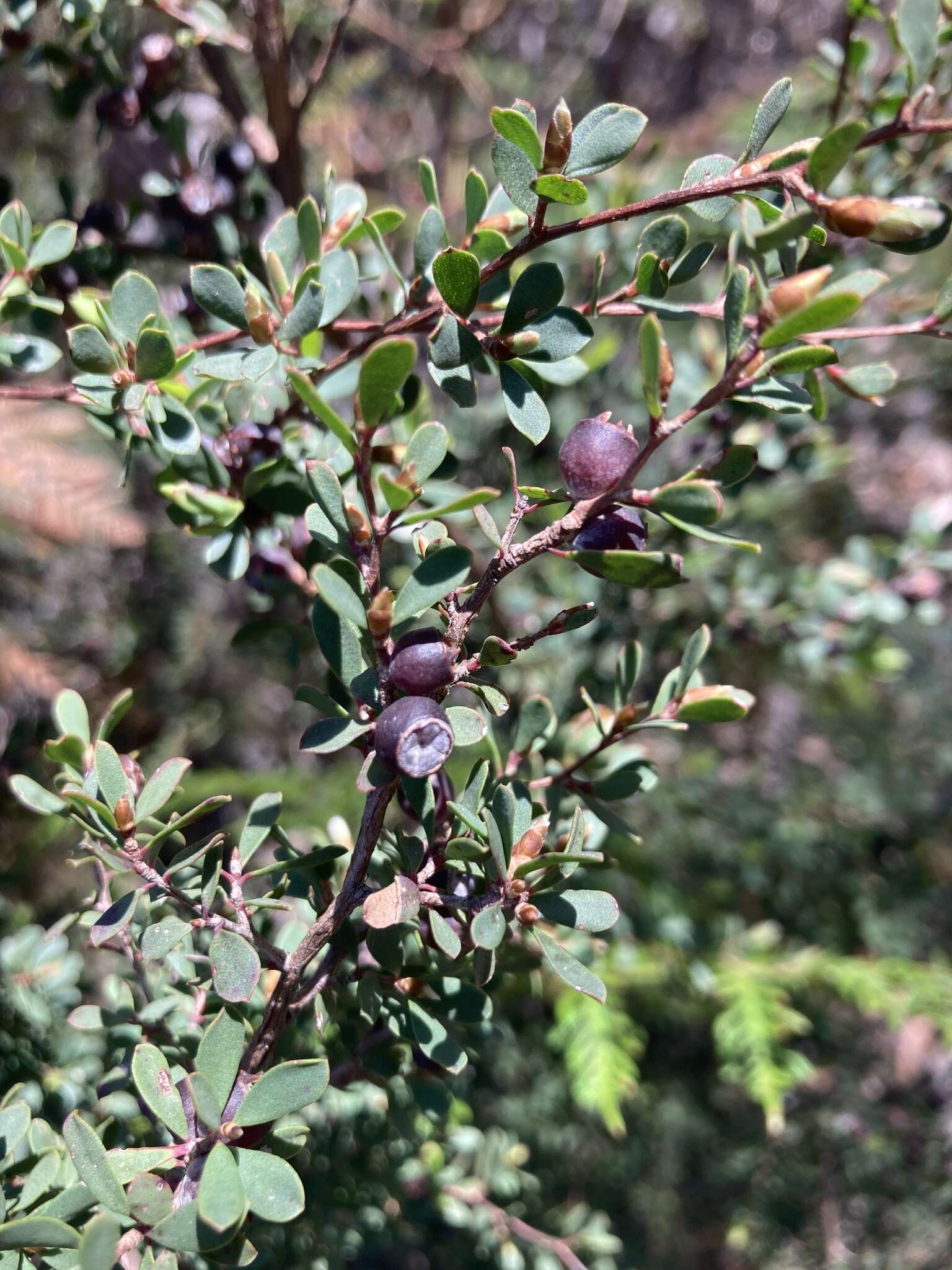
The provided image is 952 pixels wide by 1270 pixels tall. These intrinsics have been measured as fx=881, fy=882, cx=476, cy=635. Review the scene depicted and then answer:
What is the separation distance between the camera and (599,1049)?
0.98 metres

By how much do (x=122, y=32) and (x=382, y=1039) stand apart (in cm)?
83

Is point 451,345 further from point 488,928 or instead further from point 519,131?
point 488,928

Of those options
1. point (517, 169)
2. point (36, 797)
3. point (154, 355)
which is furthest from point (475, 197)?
point (36, 797)

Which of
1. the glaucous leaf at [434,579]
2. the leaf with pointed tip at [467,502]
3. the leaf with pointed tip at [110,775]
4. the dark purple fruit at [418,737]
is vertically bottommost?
the leaf with pointed tip at [110,775]

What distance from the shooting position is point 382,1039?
1.76 feet

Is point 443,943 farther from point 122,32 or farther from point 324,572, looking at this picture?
point 122,32

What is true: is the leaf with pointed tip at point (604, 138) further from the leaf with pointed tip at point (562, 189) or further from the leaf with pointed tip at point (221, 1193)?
the leaf with pointed tip at point (221, 1193)

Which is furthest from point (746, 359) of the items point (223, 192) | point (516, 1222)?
point (516, 1222)

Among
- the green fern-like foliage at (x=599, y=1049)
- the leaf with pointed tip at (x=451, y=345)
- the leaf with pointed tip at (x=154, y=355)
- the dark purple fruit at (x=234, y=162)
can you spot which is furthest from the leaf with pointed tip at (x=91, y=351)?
the green fern-like foliage at (x=599, y=1049)

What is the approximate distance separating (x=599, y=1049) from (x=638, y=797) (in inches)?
13.0

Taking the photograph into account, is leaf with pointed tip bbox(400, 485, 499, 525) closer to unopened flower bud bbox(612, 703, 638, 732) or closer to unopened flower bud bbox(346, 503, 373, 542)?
unopened flower bud bbox(346, 503, 373, 542)

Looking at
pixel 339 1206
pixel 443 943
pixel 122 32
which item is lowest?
pixel 339 1206

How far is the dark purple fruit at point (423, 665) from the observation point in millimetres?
354

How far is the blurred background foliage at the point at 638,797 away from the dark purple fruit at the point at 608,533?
11.7 inches
